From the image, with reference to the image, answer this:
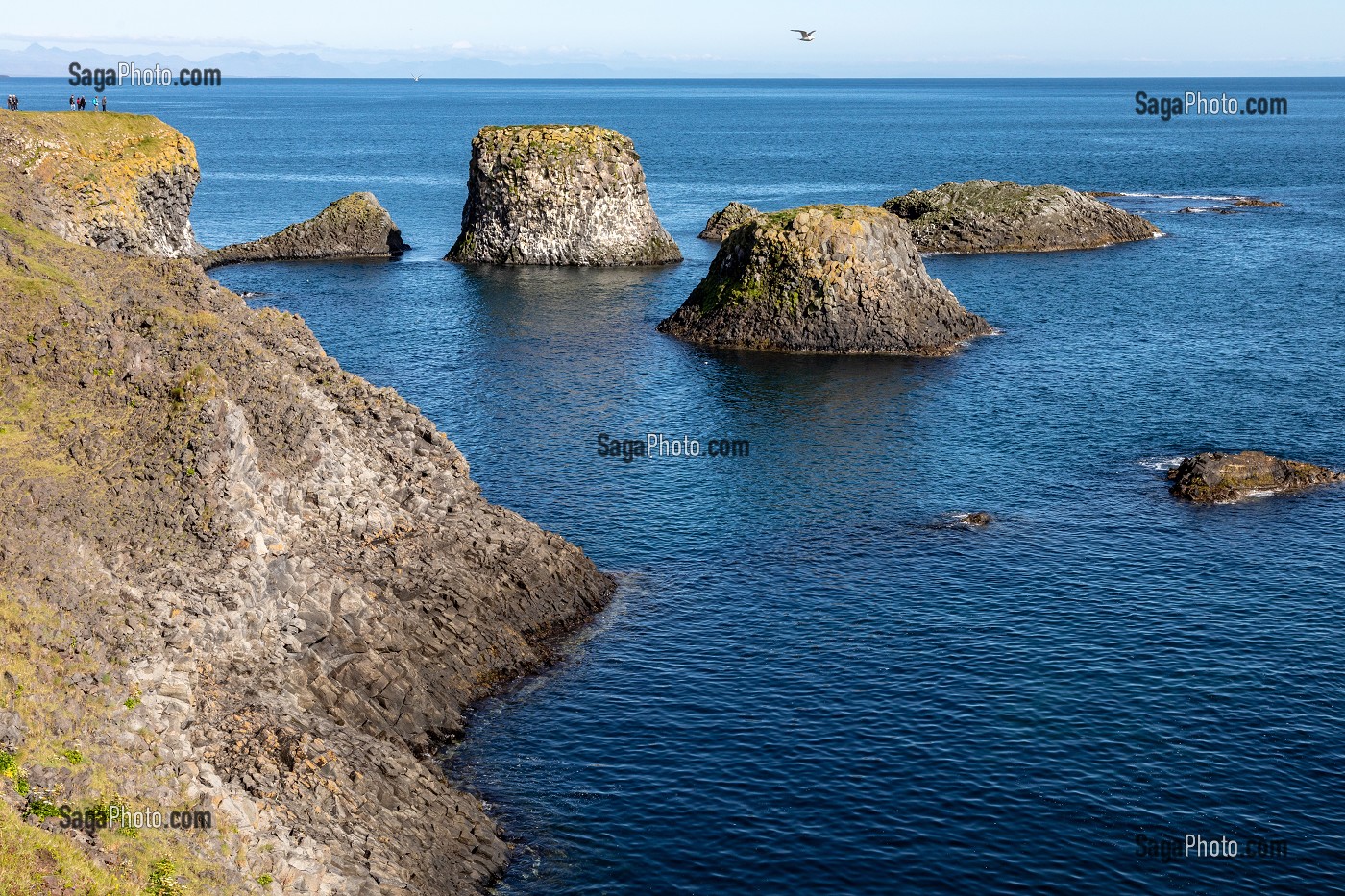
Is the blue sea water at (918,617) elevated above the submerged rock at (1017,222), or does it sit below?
below

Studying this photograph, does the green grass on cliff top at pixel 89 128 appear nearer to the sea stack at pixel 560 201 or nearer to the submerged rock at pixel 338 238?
the submerged rock at pixel 338 238

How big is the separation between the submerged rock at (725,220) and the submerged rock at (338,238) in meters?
43.9

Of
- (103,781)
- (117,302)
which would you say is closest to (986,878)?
(103,781)

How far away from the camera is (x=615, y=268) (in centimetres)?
16238

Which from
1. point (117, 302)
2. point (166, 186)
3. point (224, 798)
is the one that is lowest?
point (224, 798)

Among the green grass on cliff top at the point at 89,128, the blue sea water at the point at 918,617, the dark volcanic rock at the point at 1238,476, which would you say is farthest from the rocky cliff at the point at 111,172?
the dark volcanic rock at the point at 1238,476

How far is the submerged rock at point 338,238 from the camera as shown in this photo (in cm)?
16962

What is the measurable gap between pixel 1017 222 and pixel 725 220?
4107 centimetres

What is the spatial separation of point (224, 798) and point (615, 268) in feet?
416

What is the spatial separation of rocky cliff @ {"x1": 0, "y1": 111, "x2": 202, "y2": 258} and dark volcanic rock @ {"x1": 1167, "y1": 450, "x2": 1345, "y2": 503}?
84.1 meters

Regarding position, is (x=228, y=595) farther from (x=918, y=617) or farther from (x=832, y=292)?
(x=832, y=292)

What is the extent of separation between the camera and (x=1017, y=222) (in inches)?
6924

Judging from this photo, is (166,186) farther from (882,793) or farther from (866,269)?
(882,793)

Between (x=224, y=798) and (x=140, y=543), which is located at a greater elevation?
(x=140, y=543)
